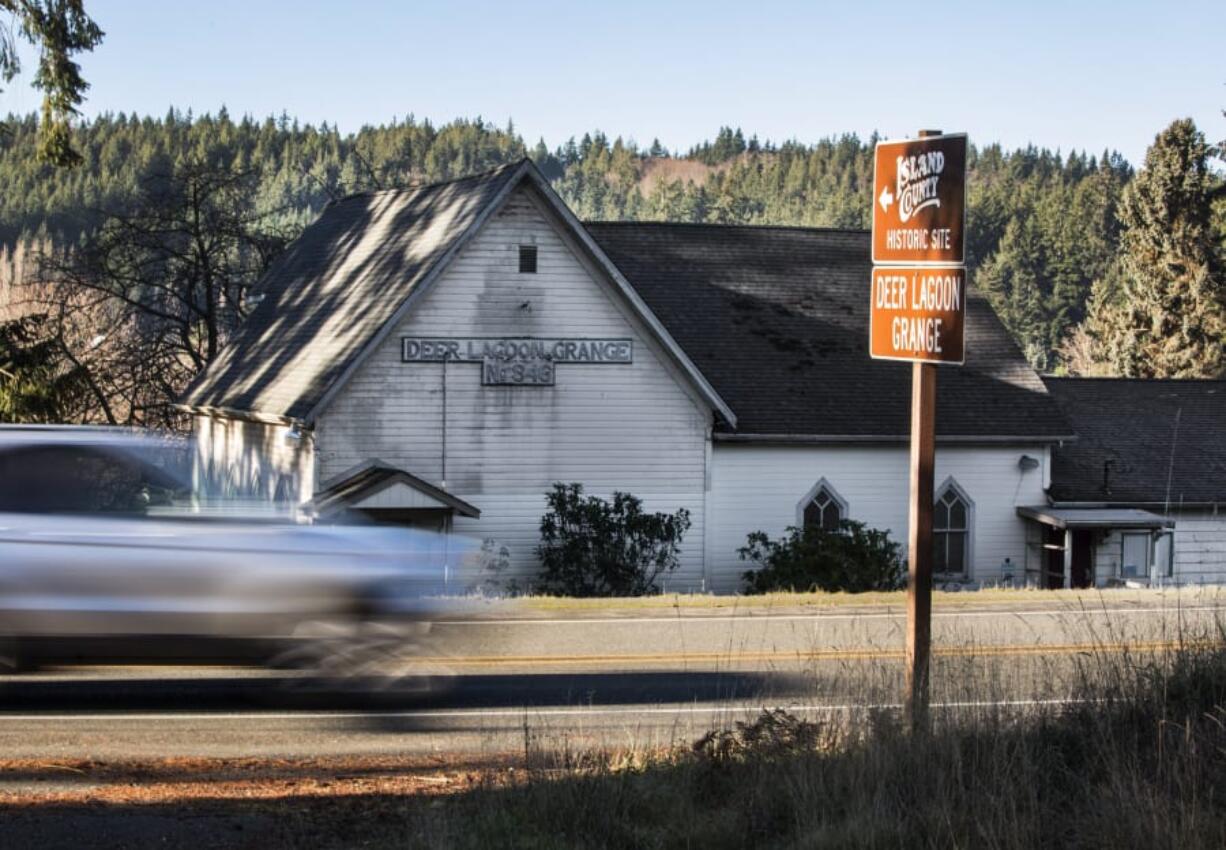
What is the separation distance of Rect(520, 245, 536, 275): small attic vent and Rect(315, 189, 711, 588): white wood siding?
117 mm

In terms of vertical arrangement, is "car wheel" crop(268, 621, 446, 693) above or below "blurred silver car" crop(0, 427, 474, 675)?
below

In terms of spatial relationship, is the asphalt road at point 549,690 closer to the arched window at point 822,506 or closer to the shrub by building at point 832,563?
the shrub by building at point 832,563

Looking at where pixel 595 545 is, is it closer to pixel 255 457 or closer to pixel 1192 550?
pixel 255 457

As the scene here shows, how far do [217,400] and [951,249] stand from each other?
90.9 ft

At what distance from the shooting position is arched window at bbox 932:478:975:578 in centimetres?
3638

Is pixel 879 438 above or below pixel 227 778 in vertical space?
above

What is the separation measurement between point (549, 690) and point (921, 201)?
5565 millimetres

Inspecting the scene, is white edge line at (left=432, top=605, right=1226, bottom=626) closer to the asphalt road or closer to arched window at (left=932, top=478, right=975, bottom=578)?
the asphalt road

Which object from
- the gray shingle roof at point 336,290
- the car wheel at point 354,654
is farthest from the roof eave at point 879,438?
the car wheel at point 354,654

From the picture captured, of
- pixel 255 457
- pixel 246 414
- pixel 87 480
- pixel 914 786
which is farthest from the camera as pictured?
pixel 255 457

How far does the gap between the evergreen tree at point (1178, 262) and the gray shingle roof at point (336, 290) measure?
126 ft

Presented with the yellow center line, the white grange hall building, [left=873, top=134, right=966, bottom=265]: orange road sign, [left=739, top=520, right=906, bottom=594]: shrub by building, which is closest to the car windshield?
the yellow center line

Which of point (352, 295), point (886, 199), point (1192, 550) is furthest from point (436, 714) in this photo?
point (1192, 550)

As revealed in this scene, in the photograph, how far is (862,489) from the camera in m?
35.3
